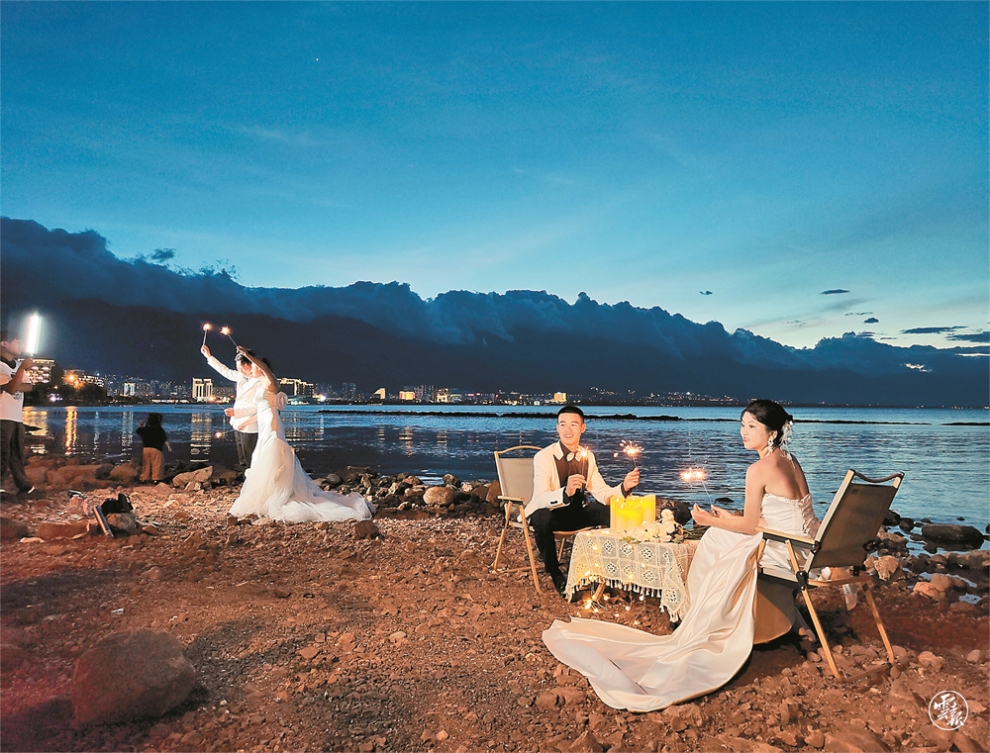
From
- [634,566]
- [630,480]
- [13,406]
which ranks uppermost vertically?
[13,406]

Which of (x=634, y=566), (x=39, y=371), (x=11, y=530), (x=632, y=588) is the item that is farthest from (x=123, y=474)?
(x=634, y=566)

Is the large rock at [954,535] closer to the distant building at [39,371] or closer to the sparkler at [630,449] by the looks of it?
the sparkler at [630,449]

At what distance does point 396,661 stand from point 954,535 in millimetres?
10908

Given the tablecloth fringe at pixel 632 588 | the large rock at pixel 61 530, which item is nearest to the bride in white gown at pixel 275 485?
the large rock at pixel 61 530

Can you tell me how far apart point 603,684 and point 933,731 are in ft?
5.85

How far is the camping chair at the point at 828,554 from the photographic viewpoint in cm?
432

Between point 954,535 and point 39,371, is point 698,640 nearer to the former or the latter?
point 954,535

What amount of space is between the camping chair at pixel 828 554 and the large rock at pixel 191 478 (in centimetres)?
1193

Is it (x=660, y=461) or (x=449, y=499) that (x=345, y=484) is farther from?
(x=660, y=461)

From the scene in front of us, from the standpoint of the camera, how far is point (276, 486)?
977cm

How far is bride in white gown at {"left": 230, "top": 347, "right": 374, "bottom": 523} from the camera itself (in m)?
9.68

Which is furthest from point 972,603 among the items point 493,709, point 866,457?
point 866,457

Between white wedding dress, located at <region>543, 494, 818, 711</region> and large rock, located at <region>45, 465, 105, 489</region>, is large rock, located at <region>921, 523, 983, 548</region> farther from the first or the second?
large rock, located at <region>45, 465, 105, 489</region>

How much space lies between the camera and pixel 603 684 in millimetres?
4141
